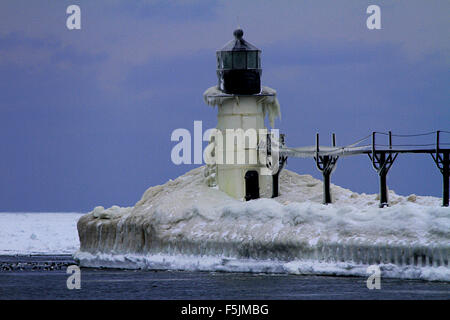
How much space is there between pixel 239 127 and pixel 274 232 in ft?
27.4

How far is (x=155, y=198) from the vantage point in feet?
194

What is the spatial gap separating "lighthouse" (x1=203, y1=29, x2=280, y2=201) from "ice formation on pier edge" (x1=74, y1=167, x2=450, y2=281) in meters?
1.09

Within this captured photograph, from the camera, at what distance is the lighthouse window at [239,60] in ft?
191

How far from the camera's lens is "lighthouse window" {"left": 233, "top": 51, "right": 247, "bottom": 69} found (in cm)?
5834

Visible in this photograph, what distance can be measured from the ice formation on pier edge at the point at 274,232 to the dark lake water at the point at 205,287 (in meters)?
0.97

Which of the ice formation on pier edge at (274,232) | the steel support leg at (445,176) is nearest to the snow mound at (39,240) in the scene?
the ice formation on pier edge at (274,232)

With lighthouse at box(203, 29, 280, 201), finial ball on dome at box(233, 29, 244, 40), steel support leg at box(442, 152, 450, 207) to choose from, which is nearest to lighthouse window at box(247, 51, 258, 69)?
lighthouse at box(203, 29, 280, 201)

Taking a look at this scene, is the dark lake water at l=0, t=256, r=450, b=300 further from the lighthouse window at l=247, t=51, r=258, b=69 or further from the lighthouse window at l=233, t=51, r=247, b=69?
the lighthouse window at l=247, t=51, r=258, b=69

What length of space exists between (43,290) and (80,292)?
1962 millimetres

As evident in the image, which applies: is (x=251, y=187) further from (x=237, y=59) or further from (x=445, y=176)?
(x=445, y=176)

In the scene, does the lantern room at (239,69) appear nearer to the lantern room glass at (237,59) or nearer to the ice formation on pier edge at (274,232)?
the lantern room glass at (237,59)
